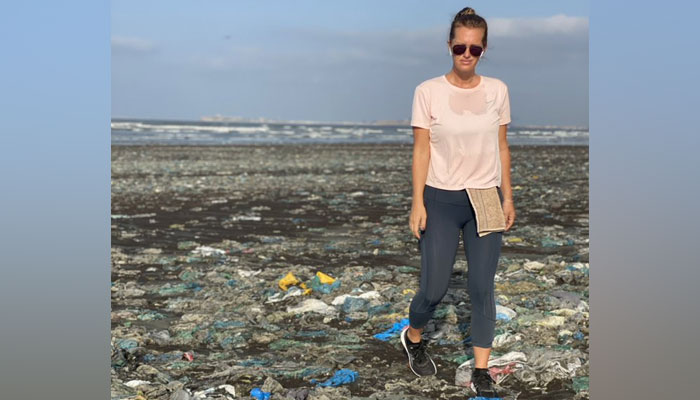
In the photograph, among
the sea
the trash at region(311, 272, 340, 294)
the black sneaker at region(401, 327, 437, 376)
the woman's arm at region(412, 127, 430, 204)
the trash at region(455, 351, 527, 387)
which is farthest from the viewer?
the sea

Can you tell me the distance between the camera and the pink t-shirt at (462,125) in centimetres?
425

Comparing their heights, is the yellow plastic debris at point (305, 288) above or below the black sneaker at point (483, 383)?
above

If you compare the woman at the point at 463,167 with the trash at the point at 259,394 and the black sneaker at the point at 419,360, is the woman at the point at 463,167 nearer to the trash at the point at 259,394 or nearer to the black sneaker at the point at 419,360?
the black sneaker at the point at 419,360

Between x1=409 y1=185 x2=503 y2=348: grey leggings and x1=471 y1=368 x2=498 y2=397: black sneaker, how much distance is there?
182 mm

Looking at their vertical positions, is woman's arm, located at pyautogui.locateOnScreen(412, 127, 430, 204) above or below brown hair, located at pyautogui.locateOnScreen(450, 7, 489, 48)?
below

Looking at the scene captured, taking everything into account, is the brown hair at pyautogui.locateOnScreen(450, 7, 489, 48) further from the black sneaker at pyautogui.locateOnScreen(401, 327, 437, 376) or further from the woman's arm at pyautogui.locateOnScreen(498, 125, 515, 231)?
the black sneaker at pyautogui.locateOnScreen(401, 327, 437, 376)

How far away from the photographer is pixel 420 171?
4398 millimetres

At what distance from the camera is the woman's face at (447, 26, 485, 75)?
4.14m

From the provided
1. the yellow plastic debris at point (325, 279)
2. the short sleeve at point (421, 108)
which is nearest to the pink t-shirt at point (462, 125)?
the short sleeve at point (421, 108)

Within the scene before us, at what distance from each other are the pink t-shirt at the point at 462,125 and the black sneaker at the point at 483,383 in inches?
47.2

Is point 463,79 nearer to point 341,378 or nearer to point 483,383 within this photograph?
point 483,383

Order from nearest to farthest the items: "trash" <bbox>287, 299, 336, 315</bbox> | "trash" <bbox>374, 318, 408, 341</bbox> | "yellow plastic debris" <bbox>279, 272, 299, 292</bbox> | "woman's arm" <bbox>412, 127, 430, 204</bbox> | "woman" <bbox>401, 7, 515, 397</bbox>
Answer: "woman" <bbox>401, 7, 515, 397</bbox>
"woman's arm" <bbox>412, 127, 430, 204</bbox>
"trash" <bbox>374, 318, 408, 341</bbox>
"trash" <bbox>287, 299, 336, 315</bbox>
"yellow plastic debris" <bbox>279, 272, 299, 292</bbox>

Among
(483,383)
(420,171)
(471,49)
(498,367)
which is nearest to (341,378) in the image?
(483,383)

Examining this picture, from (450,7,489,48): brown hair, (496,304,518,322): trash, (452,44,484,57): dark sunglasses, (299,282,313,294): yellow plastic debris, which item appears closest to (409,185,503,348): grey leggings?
(452,44,484,57): dark sunglasses
